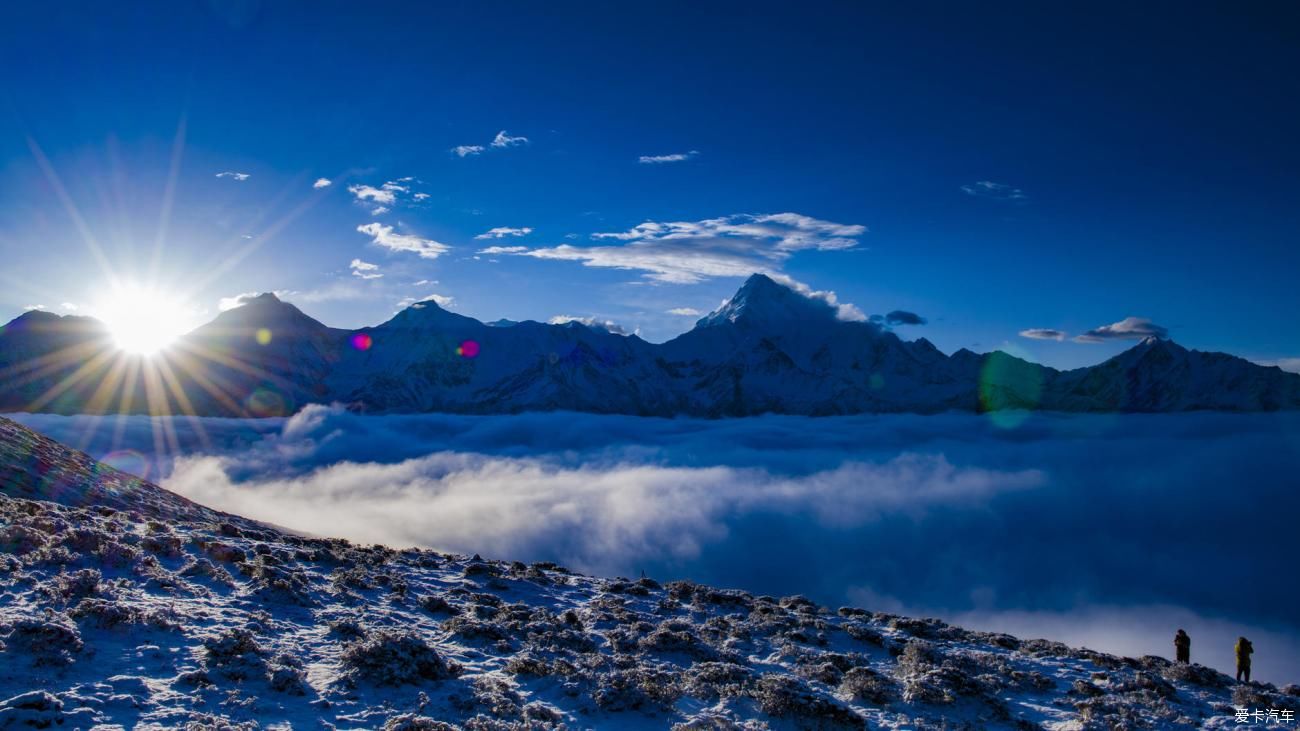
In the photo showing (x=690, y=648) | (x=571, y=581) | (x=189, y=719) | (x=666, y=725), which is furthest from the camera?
(x=571, y=581)

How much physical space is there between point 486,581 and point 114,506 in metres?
23.3

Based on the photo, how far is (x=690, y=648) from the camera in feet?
68.3

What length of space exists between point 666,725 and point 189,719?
9.66 m

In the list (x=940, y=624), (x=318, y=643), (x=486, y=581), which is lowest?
(x=940, y=624)

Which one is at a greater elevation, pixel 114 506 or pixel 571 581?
pixel 114 506

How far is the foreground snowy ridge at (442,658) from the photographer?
1302 centimetres

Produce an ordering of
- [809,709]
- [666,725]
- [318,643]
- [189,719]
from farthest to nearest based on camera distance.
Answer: [318,643] → [809,709] → [666,725] → [189,719]

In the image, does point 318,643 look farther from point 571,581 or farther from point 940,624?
point 940,624

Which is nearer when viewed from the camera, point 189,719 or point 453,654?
point 189,719

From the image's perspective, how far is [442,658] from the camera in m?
16.6

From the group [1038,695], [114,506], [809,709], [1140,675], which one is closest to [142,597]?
[809,709]

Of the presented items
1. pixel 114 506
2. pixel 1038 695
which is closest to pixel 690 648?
pixel 1038 695

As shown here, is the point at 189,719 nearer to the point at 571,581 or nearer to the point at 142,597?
the point at 142,597

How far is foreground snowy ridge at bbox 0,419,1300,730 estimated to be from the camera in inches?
512
